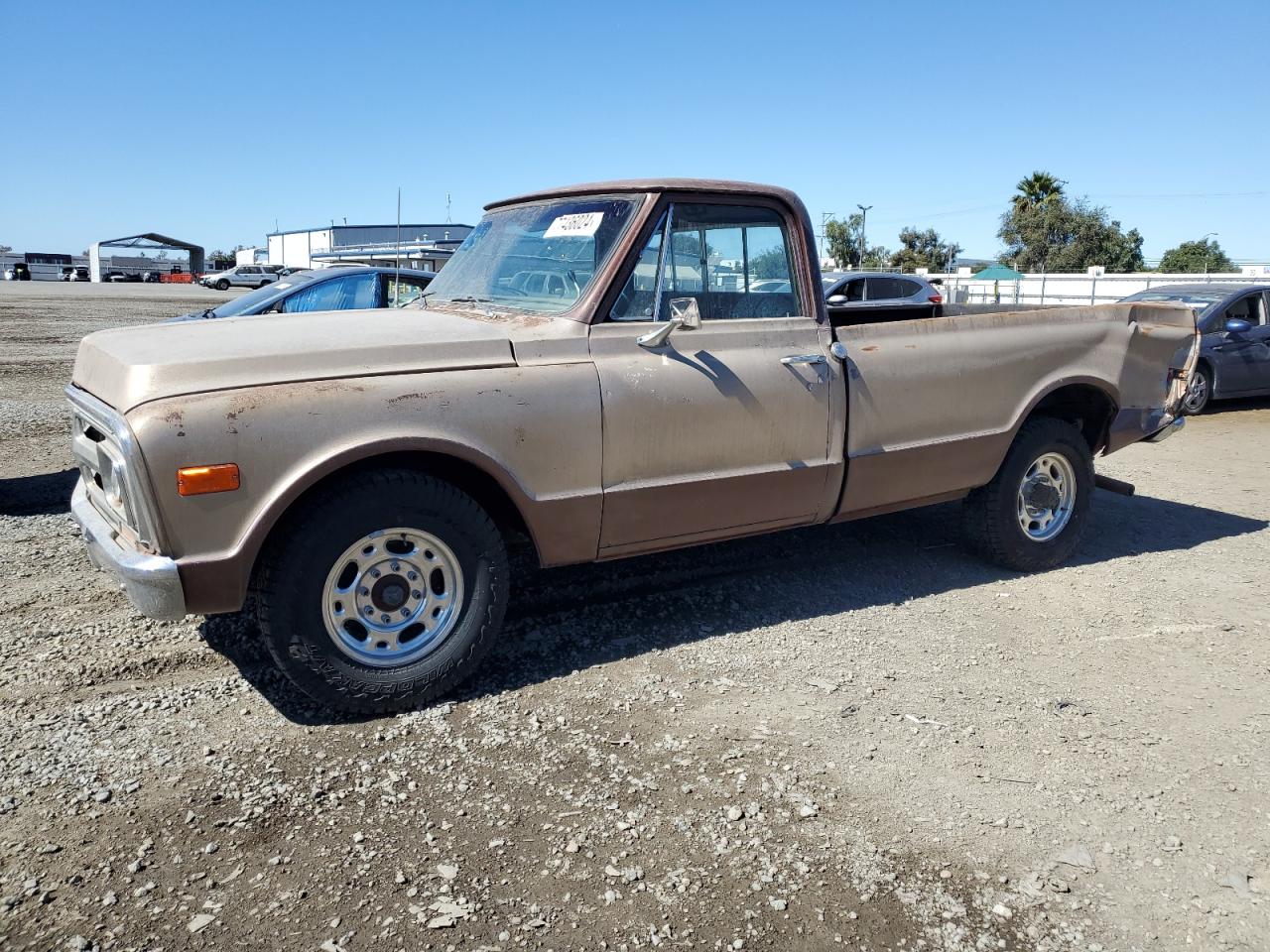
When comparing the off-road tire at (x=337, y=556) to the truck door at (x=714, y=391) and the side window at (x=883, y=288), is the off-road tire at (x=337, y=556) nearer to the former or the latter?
the truck door at (x=714, y=391)

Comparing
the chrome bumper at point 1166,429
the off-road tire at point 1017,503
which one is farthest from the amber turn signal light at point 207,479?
the chrome bumper at point 1166,429

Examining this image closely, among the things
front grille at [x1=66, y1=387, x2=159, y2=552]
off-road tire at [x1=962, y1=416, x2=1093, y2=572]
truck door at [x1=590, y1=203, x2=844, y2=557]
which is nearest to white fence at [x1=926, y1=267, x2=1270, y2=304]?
off-road tire at [x1=962, y1=416, x2=1093, y2=572]

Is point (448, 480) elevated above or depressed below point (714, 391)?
below

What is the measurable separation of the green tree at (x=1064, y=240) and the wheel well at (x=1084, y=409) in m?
59.4

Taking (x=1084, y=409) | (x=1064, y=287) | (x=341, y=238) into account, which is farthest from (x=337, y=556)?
(x=341, y=238)

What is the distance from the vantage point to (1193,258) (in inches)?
2808

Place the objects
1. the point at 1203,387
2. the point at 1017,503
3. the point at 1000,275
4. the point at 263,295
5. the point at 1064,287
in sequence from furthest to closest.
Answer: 1. the point at 1000,275
2. the point at 1064,287
3. the point at 1203,387
4. the point at 263,295
5. the point at 1017,503

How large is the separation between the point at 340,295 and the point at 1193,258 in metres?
76.2

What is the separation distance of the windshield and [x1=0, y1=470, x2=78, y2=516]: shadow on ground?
3177mm

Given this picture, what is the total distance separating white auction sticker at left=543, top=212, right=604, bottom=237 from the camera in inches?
173

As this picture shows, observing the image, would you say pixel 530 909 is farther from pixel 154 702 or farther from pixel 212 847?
pixel 154 702

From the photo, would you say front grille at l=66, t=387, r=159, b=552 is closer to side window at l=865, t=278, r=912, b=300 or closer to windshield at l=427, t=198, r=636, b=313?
windshield at l=427, t=198, r=636, b=313

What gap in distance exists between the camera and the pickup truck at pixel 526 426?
3.37m

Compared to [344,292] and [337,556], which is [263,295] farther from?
[337,556]
